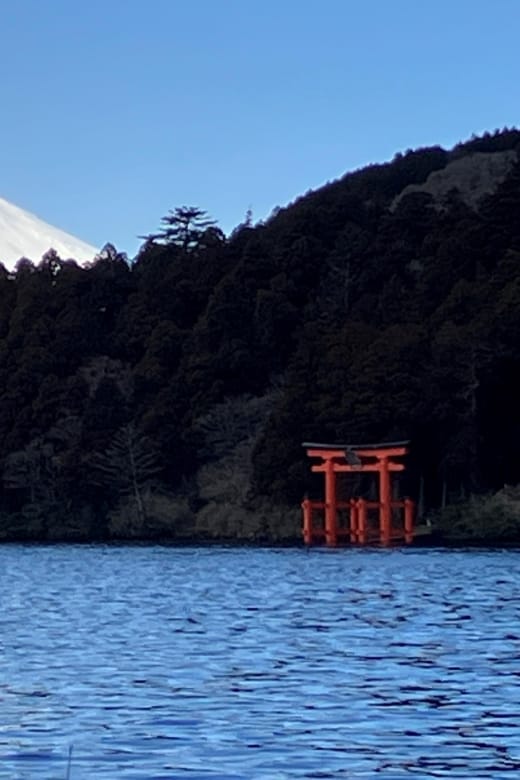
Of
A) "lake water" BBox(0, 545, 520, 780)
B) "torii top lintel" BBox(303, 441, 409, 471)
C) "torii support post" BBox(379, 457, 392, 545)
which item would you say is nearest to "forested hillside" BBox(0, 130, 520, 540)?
"torii top lintel" BBox(303, 441, 409, 471)

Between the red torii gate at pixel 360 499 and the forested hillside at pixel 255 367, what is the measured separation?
378 cm

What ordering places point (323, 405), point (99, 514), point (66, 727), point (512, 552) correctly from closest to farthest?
point (66, 727), point (512, 552), point (323, 405), point (99, 514)

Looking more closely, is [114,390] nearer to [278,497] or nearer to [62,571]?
[278,497]

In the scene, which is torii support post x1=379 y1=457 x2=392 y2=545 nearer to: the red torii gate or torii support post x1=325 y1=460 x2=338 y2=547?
the red torii gate

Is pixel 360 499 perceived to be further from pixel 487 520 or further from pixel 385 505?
pixel 487 520

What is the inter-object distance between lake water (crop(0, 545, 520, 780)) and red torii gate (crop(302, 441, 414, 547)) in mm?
20157

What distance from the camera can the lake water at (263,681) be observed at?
12414 millimetres

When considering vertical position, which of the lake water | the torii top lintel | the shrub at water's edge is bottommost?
the lake water

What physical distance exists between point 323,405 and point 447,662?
139ft

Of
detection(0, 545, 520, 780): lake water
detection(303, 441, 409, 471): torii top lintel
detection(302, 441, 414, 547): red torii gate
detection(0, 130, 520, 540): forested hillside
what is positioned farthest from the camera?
detection(0, 130, 520, 540): forested hillside

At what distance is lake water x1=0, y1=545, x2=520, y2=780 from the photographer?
12.4 metres

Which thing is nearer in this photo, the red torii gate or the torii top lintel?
the red torii gate

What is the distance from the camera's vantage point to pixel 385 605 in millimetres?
26781

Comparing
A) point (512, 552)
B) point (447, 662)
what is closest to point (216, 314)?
point (512, 552)
